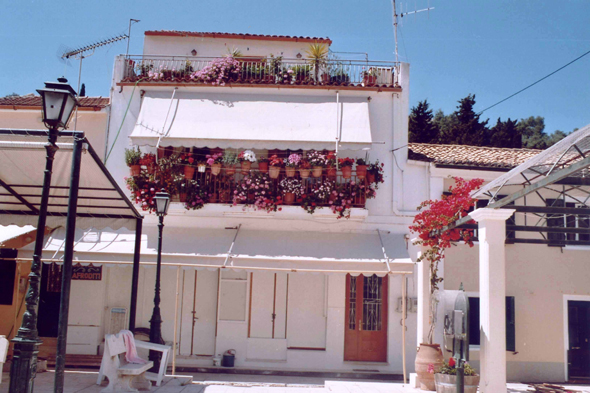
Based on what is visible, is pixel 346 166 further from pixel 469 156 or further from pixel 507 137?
pixel 507 137

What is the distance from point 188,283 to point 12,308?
4.66 metres

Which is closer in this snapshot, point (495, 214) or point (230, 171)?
point (495, 214)

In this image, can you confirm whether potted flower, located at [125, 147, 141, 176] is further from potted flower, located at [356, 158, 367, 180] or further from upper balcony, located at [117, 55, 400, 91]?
potted flower, located at [356, 158, 367, 180]

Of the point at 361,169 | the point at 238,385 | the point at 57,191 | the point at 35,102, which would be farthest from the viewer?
the point at 35,102

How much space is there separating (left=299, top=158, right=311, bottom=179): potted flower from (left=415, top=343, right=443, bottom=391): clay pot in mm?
5578

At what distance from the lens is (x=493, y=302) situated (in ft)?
27.4

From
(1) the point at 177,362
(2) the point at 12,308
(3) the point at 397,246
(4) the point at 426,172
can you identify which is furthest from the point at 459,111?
(2) the point at 12,308

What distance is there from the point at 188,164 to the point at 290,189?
2818 millimetres

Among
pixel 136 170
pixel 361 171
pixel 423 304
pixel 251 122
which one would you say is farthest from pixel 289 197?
pixel 423 304

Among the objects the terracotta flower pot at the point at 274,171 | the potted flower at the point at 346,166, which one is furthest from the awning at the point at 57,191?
the potted flower at the point at 346,166

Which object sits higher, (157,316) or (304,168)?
(304,168)

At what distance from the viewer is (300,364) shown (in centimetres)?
1499

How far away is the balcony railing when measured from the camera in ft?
52.3

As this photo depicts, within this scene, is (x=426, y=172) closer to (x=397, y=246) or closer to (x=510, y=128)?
(x=397, y=246)
